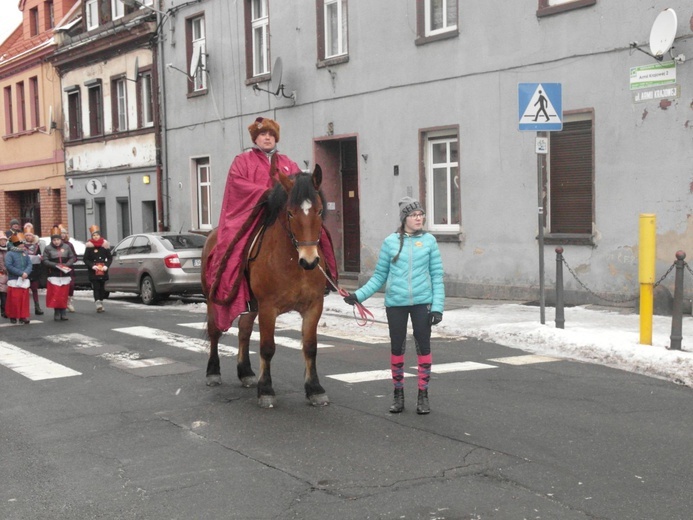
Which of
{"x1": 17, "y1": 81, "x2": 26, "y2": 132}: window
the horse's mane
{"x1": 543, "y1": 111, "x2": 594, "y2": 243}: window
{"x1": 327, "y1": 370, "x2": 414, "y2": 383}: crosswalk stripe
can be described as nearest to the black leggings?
the horse's mane

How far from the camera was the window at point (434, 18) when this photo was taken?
719 inches

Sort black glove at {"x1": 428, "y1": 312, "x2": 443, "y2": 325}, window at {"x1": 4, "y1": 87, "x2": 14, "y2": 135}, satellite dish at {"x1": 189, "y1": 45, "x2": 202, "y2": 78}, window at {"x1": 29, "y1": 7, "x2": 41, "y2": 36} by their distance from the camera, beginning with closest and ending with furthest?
1. black glove at {"x1": 428, "y1": 312, "x2": 443, "y2": 325}
2. satellite dish at {"x1": 189, "y1": 45, "x2": 202, "y2": 78}
3. window at {"x1": 29, "y1": 7, "x2": 41, "y2": 36}
4. window at {"x1": 4, "y1": 87, "x2": 14, "y2": 135}

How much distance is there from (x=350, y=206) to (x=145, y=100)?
36.3 ft

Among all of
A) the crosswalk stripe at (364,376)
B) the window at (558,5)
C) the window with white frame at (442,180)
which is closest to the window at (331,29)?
the window with white frame at (442,180)

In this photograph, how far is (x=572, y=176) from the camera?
15961 mm

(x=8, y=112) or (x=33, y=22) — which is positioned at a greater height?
(x=33, y=22)

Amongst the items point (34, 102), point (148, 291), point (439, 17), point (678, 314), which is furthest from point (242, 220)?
point (34, 102)

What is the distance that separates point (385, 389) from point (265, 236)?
184 cm

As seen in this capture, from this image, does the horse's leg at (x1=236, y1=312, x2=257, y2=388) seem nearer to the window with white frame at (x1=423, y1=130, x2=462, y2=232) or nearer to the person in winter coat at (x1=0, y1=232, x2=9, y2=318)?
the person in winter coat at (x1=0, y1=232, x2=9, y2=318)

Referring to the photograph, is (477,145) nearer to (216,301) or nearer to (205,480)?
(216,301)

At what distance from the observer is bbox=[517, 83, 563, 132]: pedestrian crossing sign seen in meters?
12.2

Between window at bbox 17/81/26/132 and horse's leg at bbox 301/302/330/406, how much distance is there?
34.4m

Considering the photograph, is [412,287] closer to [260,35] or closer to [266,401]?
[266,401]

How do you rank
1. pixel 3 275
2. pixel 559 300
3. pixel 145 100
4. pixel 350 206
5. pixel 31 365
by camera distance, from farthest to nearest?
pixel 145 100
pixel 350 206
pixel 3 275
pixel 559 300
pixel 31 365
